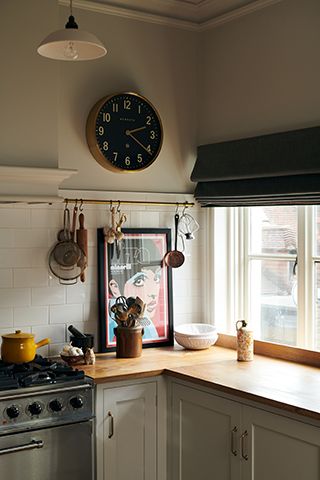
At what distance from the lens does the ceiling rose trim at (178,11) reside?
3943 mm

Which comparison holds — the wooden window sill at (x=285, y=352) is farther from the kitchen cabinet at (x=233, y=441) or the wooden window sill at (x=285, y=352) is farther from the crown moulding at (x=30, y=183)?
the crown moulding at (x=30, y=183)

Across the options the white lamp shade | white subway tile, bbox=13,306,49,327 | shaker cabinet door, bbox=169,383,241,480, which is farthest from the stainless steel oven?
the white lamp shade

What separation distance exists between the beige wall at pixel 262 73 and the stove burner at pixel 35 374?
166 cm

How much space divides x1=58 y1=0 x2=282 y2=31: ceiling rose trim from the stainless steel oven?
2.04m

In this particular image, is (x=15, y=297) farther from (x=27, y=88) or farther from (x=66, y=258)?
(x=27, y=88)

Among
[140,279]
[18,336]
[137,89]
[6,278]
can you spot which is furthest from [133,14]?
[18,336]

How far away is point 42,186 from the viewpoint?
134 inches

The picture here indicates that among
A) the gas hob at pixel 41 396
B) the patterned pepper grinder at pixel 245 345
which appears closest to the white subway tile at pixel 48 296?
the gas hob at pixel 41 396

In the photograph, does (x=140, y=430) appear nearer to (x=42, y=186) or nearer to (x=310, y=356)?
(x=310, y=356)

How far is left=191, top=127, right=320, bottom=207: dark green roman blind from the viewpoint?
353 cm

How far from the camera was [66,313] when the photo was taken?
12.9 ft

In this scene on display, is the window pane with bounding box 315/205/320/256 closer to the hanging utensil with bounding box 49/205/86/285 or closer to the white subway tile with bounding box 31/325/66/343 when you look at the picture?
the hanging utensil with bounding box 49/205/86/285

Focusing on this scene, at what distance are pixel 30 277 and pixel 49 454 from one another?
995 millimetres

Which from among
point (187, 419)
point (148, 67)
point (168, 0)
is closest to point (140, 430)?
point (187, 419)
